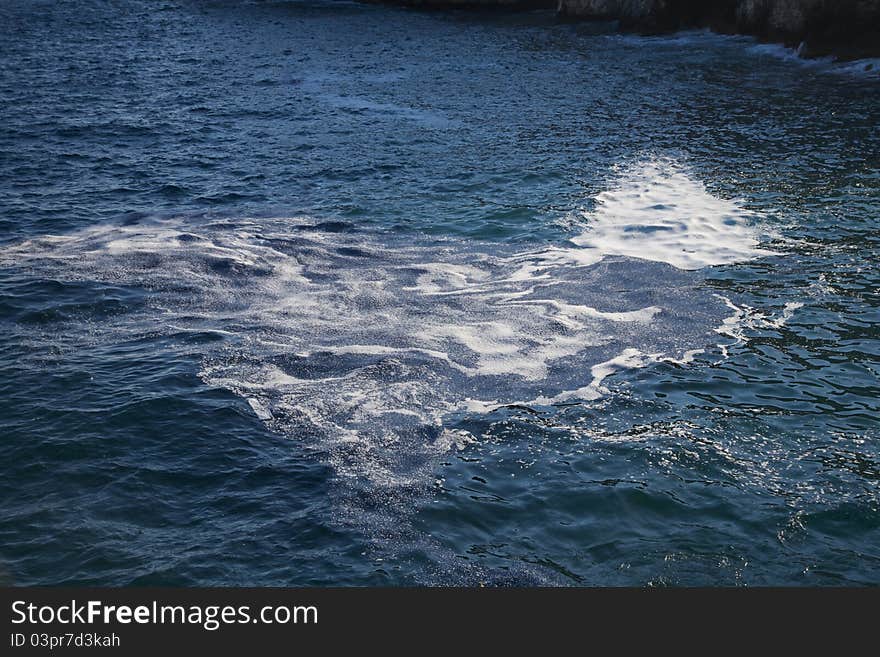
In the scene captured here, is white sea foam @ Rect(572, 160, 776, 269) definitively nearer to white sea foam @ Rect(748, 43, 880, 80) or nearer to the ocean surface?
the ocean surface

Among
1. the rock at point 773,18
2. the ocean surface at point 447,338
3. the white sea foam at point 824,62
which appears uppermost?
the rock at point 773,18

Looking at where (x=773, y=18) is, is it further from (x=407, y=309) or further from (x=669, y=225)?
(x=407, y=309)

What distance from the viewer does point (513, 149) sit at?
27.0 meters

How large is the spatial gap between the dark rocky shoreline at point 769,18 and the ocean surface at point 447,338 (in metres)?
2.41

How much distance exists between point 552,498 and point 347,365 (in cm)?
460

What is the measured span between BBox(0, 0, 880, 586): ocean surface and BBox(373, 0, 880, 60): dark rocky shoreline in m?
2.41

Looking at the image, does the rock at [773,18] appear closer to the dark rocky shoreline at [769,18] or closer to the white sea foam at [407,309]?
the dark rocky shoreline at [769,18]

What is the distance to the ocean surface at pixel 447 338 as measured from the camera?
10492 mm

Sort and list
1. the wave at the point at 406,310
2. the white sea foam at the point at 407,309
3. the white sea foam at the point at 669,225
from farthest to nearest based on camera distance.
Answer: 1. the white sea foam at the point at 669,225
2. the white sea foam at the point at 407,309
3. the wave at the point at 406,310

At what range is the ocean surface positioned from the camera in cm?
1049

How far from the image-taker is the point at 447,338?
15453 mm

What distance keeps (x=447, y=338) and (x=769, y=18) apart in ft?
96.5

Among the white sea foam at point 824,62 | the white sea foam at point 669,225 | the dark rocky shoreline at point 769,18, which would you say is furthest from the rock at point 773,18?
the white sea foam at point 669,225

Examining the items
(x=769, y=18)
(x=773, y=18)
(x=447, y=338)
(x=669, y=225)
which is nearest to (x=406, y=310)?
(x=447, y=338)
